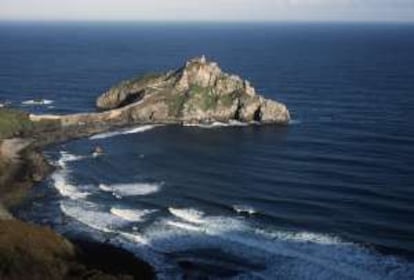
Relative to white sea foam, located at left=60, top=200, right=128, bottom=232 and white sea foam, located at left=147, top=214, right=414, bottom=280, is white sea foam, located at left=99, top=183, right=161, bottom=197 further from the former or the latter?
white sea foam, located at left=147, top=214, right=414, bottom=280

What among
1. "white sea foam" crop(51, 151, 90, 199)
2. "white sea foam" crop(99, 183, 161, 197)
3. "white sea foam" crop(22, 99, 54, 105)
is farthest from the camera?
"white sea foam" crop(22, 99, 54, 105)

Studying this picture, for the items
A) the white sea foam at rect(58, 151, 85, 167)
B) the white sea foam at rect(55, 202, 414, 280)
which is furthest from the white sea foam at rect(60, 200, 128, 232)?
the white sea foam at rect(58, 151, 85, 167)

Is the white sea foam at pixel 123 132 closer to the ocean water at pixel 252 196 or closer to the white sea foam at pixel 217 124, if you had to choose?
the ocean water at pixel 252 196

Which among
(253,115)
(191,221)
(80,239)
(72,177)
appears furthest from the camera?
(253,115)

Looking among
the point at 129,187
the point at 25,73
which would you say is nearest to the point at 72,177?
the point at 129,187

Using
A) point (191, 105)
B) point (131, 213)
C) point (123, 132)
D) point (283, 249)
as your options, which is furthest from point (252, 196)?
point (191, 105)

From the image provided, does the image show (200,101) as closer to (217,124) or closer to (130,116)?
(217,124)

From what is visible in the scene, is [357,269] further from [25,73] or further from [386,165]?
[25,73]
